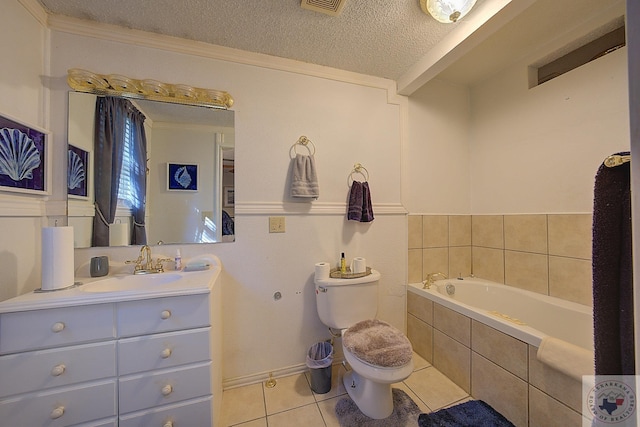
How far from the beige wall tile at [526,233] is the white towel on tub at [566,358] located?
2.84ft

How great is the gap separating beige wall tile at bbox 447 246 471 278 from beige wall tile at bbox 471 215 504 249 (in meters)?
0.12

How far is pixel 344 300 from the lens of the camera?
1.53 meters

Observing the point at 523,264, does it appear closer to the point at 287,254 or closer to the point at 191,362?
the point at 287,254

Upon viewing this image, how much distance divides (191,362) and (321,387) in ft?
2.75

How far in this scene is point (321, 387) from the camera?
1460 millimetres

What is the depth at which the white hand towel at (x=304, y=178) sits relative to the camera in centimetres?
156

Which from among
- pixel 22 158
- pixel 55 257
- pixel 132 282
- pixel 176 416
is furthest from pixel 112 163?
pixel 176 416

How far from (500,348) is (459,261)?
948 mm

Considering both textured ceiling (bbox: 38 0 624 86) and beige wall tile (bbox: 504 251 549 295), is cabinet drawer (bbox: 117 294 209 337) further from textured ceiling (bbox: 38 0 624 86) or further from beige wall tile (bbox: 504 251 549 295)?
beige wall tile (bbox: 504 251 549 295)

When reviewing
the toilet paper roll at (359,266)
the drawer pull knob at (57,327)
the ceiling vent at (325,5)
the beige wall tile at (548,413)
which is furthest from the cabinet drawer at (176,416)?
the ceiling vent at (325,5)

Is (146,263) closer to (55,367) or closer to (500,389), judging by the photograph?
(55,367)

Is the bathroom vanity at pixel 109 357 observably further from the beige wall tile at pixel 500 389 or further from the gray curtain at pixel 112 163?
the beige wall tile at pixel 500 389

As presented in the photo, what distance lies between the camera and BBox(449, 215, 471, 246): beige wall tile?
2117 millimetres

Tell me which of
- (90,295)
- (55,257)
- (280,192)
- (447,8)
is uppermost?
(447,8)
